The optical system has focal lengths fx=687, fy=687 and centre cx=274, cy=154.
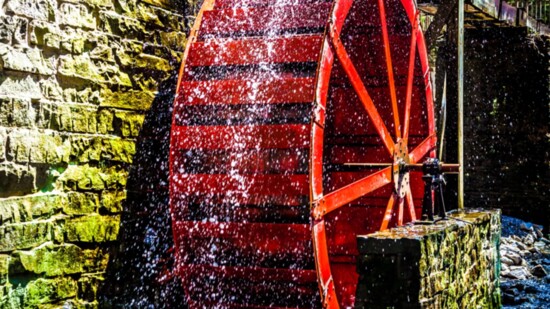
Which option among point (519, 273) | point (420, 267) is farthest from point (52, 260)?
point (519, 273)

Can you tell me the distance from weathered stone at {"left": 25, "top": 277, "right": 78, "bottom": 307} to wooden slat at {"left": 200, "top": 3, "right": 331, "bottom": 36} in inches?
82.3

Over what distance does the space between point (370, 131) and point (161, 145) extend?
7.39 feet

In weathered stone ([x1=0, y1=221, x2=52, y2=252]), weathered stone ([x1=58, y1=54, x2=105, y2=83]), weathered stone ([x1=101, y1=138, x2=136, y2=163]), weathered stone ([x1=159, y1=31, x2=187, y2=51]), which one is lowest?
weathered stone ([x1=0, y1=221, x2=52, y2=252])

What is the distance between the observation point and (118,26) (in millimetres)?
4855

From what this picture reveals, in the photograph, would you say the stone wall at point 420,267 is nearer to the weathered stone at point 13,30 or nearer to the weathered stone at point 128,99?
the weathered stone at point 128,99

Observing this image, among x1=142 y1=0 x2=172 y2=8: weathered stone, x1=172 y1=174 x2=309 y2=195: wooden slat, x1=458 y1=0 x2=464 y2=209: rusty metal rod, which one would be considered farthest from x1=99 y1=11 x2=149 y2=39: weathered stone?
Answer: x1=458 y1=0 x2=464 y2=209: rusty metal rod

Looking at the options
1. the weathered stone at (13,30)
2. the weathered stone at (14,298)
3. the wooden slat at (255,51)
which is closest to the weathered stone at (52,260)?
the weathered stone at (14,298)

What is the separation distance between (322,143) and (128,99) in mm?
1451

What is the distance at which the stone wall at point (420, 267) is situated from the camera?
4113 millimetres

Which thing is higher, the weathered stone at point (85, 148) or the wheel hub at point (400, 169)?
the weathered stone at point (85, 148)

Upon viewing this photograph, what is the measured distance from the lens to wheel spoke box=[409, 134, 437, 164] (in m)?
6.41

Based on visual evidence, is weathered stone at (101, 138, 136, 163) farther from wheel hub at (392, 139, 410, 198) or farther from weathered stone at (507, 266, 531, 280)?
weathered stone at (507, 266, 531, 280)

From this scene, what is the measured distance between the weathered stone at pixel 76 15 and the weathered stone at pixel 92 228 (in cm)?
127

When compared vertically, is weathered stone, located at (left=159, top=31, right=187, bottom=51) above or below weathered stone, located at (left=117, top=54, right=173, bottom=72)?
above
